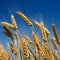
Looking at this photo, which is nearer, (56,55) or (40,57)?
(40,57)

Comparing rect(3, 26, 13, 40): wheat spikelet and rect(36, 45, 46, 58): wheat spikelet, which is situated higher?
rect(3, 26, 13, 40): wheat spikelet

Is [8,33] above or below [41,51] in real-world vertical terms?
above

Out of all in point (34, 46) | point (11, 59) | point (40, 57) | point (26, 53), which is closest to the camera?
point (26, 53)

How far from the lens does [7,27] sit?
10.8ft

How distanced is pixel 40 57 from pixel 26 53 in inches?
18.5

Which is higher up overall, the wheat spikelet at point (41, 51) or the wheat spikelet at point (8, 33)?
the wheat spikelet at point (8, 33)

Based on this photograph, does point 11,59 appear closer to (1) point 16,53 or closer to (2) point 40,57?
(1) point 16,53

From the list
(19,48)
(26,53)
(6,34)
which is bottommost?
(26,53)

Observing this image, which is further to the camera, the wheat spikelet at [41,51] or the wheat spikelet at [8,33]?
the wheat spikelet at [8,33]

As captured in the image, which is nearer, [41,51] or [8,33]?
[41,51]

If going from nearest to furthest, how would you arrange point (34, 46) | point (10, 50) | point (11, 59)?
point (34, 46) → point (11, 59) → point (10, 50)

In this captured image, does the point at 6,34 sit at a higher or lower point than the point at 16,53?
higher

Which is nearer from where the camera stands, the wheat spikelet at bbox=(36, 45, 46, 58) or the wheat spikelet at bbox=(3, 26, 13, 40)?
the wheat spikelet at bbox=(36, 45, 46, 58)

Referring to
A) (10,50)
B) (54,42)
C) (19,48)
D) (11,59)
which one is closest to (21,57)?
(19,48)
